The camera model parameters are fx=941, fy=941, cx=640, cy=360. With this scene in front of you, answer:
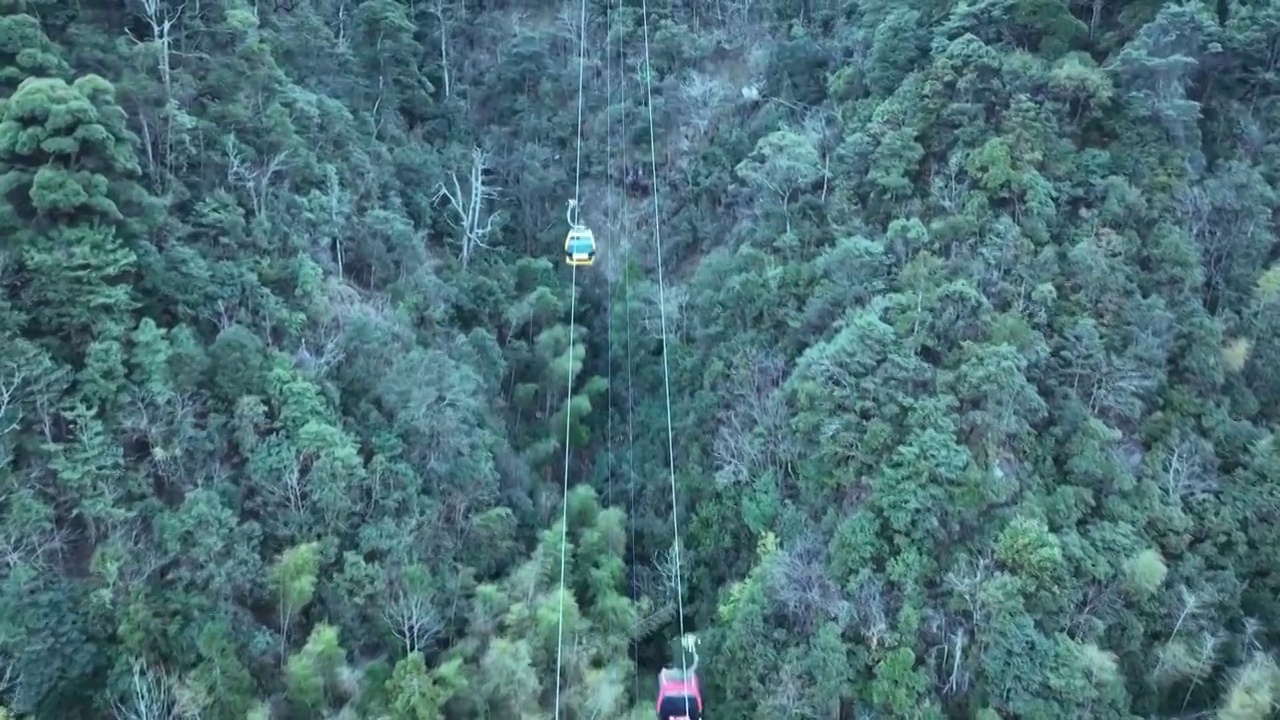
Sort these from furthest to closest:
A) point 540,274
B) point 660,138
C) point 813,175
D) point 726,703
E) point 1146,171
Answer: point 660,138 → point 540,274 → point 813,175 → point 1146,171 → point 726,703

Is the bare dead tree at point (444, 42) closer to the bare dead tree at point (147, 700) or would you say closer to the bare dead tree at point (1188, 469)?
the bare dead tree at point (147, 700)

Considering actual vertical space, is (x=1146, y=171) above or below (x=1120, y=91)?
below

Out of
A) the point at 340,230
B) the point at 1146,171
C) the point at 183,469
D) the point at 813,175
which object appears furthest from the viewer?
the point at 813,175

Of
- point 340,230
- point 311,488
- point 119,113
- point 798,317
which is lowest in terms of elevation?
point 311,488

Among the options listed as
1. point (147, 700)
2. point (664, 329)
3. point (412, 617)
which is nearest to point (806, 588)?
point (412, 617)

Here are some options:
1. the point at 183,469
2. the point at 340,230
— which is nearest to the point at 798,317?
the point at 340,230

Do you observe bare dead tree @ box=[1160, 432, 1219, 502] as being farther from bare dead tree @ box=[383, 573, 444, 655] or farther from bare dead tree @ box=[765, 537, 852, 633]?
bare dead tree @ box=[383, 573, 444, 655]

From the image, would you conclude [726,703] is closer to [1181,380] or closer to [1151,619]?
[1151,619]

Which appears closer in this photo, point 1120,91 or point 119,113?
point 119,113
